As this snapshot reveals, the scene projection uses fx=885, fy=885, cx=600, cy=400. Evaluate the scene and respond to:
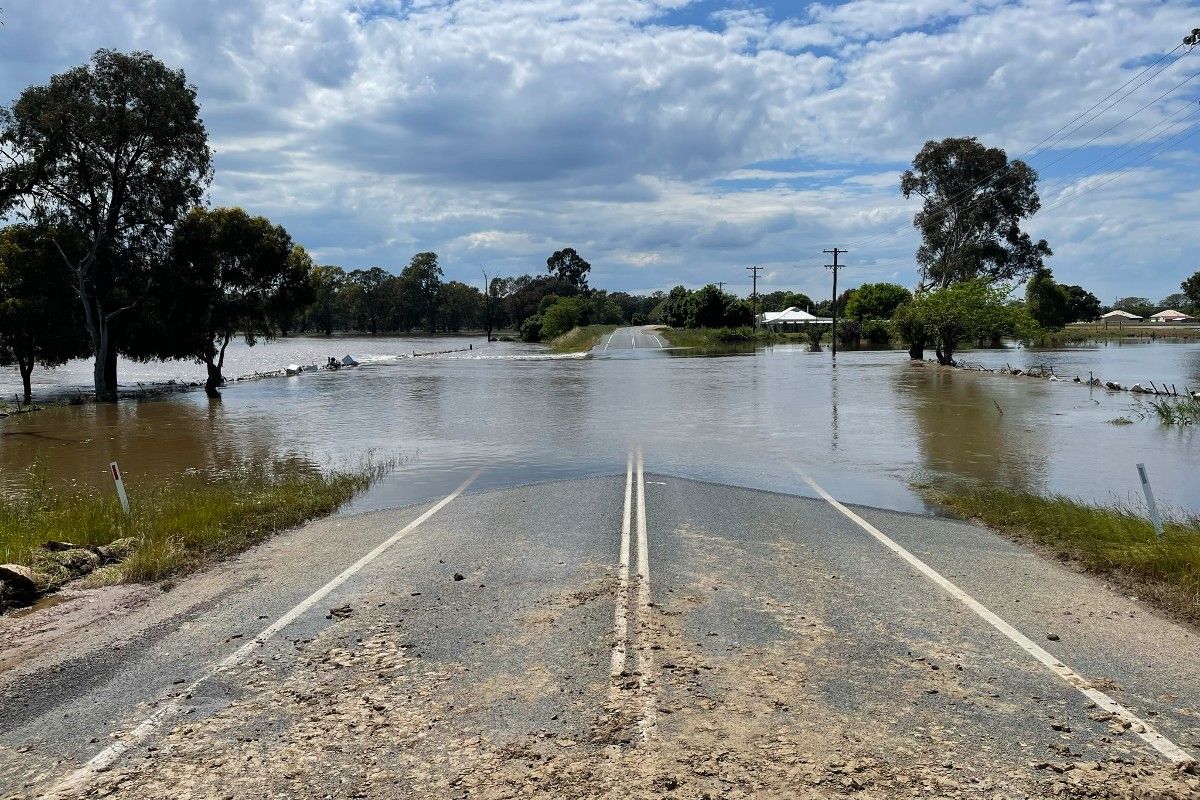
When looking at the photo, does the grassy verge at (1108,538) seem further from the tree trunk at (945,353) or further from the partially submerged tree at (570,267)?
the partially submerged tree at (570,267)

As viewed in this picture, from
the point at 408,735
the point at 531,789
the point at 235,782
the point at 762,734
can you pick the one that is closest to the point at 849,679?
the point at 762,734

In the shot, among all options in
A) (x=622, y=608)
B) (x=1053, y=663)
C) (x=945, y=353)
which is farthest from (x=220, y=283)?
(x=945, y=353)

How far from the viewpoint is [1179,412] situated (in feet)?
87.4

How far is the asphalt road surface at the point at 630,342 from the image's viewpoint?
95688mm

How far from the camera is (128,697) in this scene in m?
5.88

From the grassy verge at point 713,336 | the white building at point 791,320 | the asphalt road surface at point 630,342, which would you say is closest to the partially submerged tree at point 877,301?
the white building at point 791,320

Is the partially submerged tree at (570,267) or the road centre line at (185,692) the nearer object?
the road centre line at (185,692)

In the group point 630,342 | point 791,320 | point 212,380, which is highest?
point 791,320

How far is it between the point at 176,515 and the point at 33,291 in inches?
1330

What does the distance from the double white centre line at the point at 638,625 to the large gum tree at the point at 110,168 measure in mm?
31133

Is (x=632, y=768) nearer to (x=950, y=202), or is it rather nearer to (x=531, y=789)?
(x=531, y=789)

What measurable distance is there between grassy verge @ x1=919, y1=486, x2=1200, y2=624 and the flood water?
1318mm

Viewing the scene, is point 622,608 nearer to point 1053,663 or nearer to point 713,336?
point 1053,663

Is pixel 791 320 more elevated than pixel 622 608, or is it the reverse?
pixel 791 320
